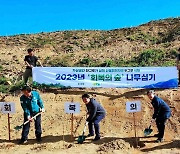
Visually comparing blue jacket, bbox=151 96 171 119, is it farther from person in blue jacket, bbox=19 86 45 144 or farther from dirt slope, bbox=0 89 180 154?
person in blue jacket, bbox=19 86 45 144

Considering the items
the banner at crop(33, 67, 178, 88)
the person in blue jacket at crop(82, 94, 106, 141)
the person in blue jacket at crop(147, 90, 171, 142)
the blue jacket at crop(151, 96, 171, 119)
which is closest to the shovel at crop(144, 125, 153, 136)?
the person in blue jacket at crop(147, 90, 171, 142)

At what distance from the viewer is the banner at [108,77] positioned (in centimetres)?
1603

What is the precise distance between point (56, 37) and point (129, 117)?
87.7 feet

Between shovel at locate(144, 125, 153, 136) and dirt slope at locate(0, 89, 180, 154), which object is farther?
shovel at locate(144, 125, 153, 136)

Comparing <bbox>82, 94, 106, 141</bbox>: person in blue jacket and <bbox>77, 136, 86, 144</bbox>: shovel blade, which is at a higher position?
<bbox>82, 94, 106, 141</bbox>: person in blue jacket

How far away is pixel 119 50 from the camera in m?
32.1

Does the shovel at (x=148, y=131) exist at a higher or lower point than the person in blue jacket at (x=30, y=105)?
lower

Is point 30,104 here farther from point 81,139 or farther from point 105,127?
point 105,127

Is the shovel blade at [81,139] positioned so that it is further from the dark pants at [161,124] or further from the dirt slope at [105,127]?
the dark pants at [161,124]

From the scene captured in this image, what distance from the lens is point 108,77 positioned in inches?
643

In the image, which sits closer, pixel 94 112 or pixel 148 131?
pixel 94 112

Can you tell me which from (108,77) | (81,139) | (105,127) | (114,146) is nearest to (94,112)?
(81,139)

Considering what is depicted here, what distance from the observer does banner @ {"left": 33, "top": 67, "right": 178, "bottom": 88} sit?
16031 millimetres

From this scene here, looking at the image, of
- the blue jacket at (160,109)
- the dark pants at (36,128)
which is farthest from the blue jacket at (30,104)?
the blue jacket at (160,109)
